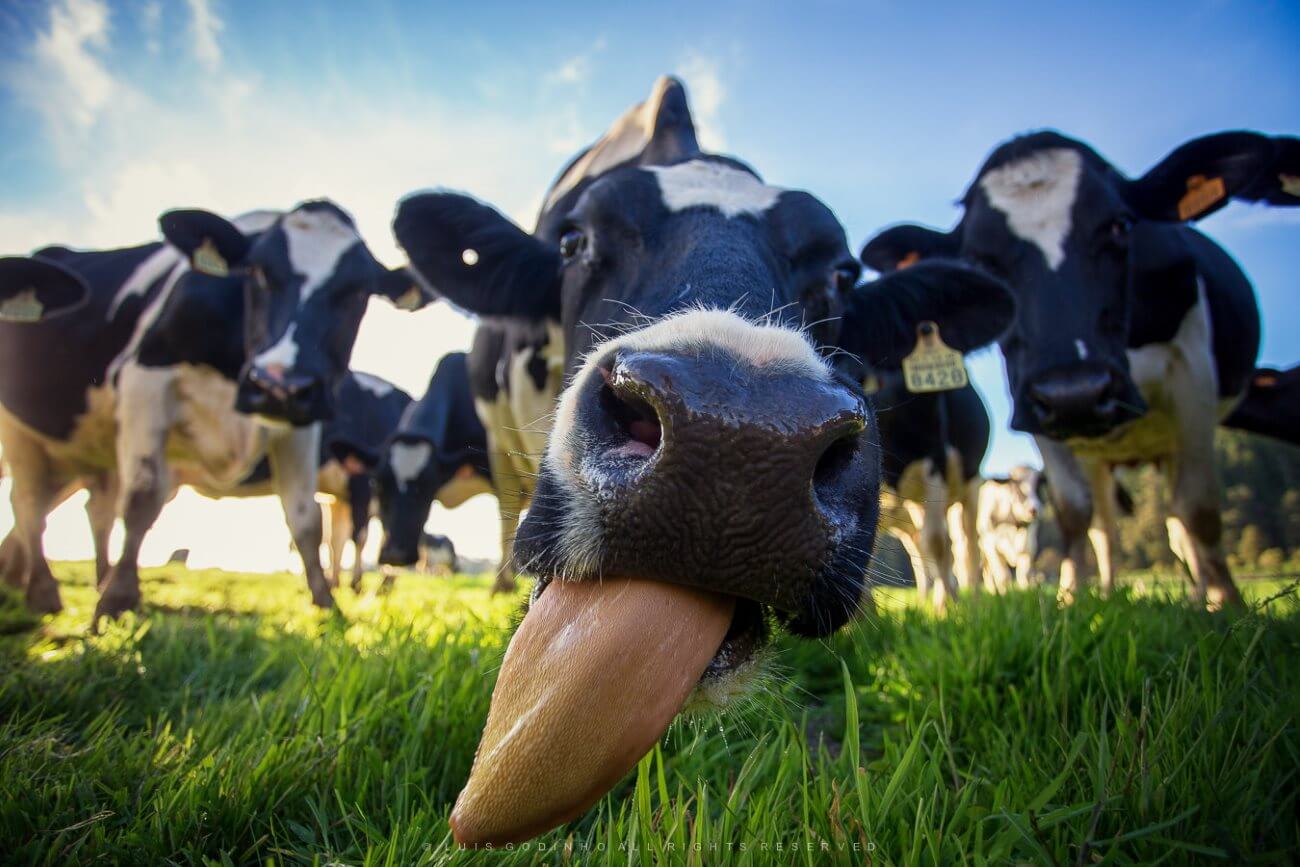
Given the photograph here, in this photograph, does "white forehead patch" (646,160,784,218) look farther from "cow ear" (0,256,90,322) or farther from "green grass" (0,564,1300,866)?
"cow ear" (0,256,90,322)

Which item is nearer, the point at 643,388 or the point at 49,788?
the point at 643,388

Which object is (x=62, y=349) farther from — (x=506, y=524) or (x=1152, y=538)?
(x=1152, y=538)

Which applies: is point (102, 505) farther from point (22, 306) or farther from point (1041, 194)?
point (1041, 194)

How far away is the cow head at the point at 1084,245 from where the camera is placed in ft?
12.2

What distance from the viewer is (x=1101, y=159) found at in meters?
4.62

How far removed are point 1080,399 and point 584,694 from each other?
11.4 feet

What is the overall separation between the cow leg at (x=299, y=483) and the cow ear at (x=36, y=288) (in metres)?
1.58

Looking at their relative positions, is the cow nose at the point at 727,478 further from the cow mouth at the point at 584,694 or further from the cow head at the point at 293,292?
the cow head at the point at 293,292

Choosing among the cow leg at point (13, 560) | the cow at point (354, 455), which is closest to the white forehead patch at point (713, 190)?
the cow leg at point (13, 560)

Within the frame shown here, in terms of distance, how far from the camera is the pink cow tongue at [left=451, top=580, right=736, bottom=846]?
964 millimetres

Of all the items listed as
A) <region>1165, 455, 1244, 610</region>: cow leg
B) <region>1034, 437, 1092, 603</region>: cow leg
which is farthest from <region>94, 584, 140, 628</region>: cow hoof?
<region>1165, 455, 1244, 610</region>: cow leg

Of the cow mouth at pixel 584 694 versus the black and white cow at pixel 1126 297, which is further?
the black and white cow at pixel 1126 297

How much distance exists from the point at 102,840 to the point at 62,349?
19.7ft

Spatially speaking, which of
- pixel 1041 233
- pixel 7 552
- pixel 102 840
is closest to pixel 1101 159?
pixel 1041 233
